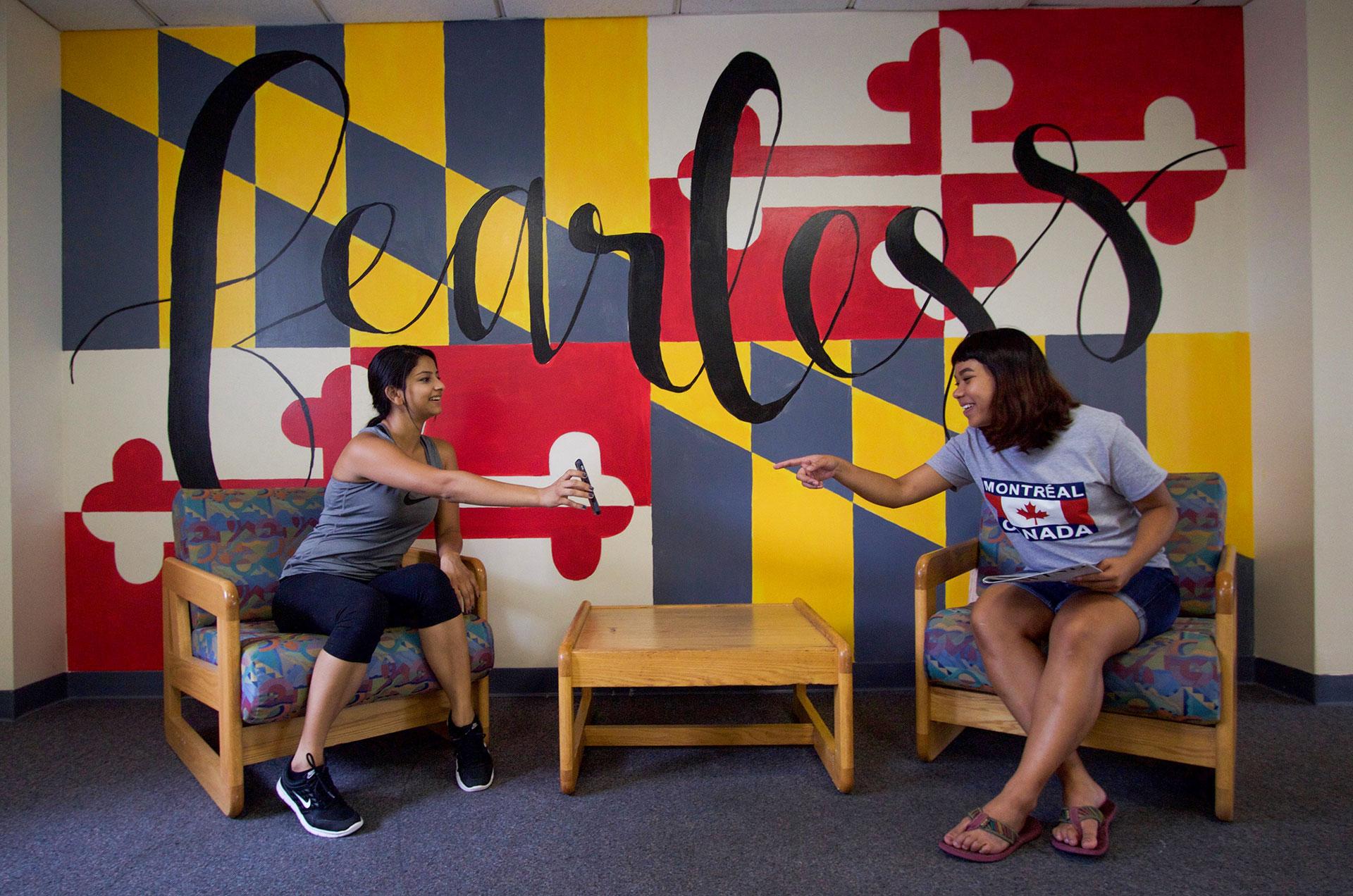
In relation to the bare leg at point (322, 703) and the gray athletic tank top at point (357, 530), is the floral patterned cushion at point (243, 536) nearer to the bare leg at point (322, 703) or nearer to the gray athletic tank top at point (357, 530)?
the gray athletic tank top at point (357, 530)

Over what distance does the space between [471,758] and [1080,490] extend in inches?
70.4

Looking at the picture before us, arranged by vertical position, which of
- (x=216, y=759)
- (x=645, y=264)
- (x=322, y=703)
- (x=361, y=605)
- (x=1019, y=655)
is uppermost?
(x=645, y=264)

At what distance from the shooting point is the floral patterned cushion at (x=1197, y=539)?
7.37ft

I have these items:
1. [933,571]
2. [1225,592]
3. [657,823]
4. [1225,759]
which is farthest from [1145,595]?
[657,823]

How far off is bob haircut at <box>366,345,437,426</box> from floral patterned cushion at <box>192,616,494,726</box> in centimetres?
67

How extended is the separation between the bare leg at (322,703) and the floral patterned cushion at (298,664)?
0.05 meters

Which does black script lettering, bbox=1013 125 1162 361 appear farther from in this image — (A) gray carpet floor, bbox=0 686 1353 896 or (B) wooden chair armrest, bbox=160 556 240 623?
(B) wooden chair armrest, bbox=160 556 240 623

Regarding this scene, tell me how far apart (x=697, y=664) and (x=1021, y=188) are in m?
2.29

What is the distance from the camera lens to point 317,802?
1856 millimetres

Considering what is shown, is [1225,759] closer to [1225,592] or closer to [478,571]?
[1225,592]

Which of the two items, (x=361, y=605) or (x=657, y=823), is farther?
(x=361, y=605)

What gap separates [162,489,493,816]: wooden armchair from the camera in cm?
190

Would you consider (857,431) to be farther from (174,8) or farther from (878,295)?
(174,8)

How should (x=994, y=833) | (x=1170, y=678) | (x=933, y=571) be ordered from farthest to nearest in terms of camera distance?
(x=933, y=571)
(x=1170, y=678)
(x=994, y=833)
